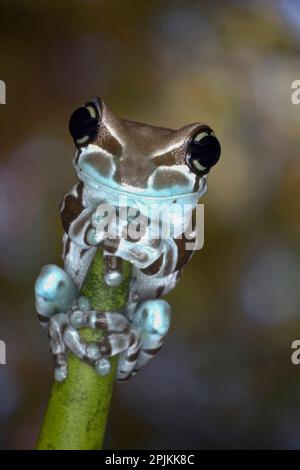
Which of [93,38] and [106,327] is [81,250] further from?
[93,38]

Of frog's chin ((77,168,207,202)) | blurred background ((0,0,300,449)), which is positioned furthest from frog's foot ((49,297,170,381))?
blurred background ((0,0,300,449))

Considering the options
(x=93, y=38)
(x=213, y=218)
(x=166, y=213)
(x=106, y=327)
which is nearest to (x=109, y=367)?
(x=106, y=327)

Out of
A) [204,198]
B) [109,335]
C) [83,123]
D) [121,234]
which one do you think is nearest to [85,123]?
[83,123]

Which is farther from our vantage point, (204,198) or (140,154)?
(204,198)

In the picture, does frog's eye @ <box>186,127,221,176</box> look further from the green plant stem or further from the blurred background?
the blurred background

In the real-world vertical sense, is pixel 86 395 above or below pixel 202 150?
below

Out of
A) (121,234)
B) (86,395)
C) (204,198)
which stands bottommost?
(86,395)

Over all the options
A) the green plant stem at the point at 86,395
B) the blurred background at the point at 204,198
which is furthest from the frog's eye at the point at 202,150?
the blurred background at the point at 204,198

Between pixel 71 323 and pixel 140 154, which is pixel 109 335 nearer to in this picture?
pixel 71 323
